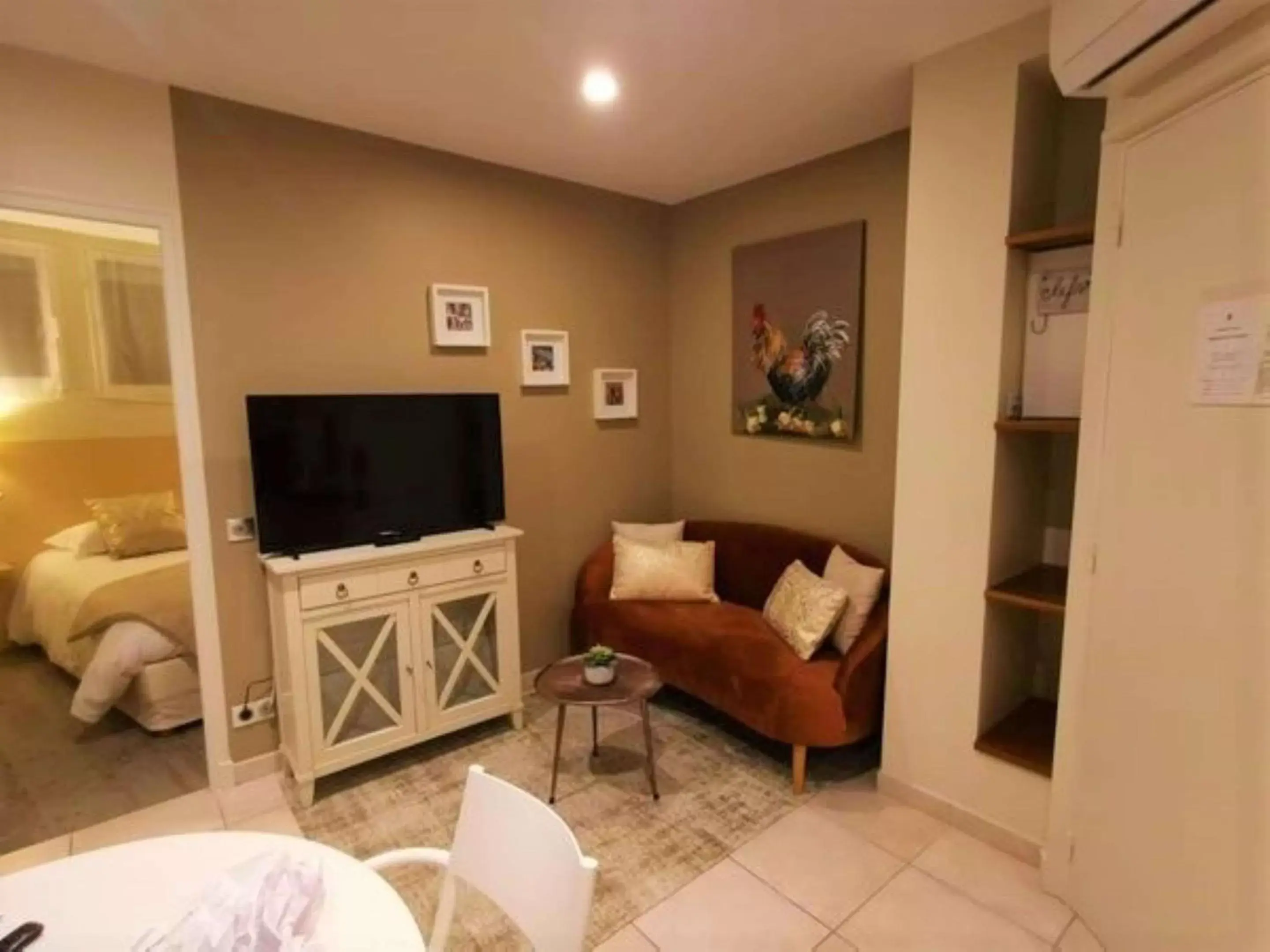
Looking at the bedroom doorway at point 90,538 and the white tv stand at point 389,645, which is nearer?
the white tv stand at point 389,645

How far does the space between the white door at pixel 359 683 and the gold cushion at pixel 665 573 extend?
1.08m

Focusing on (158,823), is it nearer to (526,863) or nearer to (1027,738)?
(526,863)

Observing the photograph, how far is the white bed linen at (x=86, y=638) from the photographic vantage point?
2891mm

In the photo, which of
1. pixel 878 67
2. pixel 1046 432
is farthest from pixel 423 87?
pixel 1046 432

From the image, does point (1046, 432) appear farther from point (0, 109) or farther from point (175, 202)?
point (0, 109)

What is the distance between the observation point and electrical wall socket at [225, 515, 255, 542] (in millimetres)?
2531

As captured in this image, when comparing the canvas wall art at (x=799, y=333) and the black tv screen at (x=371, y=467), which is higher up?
the canvas wall art at (x=799, y=333)

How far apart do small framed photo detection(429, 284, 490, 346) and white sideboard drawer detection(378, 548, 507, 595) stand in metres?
0.97

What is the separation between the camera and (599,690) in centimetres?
245

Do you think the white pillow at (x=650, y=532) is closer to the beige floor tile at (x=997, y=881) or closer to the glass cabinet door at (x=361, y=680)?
the glass cabinet door at (x=361, y=680)

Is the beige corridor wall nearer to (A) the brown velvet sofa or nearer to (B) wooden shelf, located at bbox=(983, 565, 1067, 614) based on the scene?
(A) the brown velvet sofa

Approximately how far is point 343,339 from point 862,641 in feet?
7.89

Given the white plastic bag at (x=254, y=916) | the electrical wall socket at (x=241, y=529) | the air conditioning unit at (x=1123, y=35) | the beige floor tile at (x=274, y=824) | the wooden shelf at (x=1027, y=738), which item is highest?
the air conditioning unit at (x=1123, y=35)

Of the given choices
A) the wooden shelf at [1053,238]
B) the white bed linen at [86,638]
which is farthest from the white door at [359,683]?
the wooden shelf at [1053,238]
